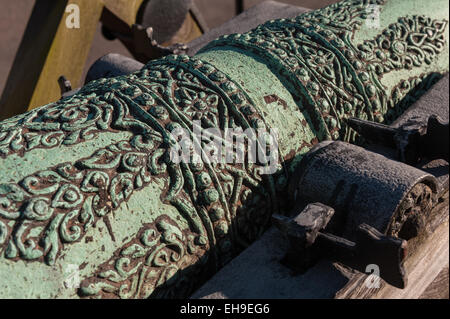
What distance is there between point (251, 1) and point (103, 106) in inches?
157

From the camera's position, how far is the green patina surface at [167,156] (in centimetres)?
125

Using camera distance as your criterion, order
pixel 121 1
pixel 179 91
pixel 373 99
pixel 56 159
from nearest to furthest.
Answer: pixel 56 159, pixel 179 91, pixel 373 99, pixel 121 1

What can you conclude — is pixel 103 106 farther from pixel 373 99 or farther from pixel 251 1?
pixel 251 1

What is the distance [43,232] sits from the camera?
124 centimetres

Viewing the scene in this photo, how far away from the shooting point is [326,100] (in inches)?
69.6

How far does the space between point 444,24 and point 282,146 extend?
99 cm

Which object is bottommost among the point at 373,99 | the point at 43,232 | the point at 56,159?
the point at 373,99

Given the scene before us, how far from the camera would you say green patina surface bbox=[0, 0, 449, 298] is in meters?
1.25

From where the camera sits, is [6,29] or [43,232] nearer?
[43,232]

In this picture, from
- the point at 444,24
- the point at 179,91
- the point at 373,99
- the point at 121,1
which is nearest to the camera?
the point at 179,91

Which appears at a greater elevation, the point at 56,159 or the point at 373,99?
the point at 56,159

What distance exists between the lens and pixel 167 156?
1.42 m
